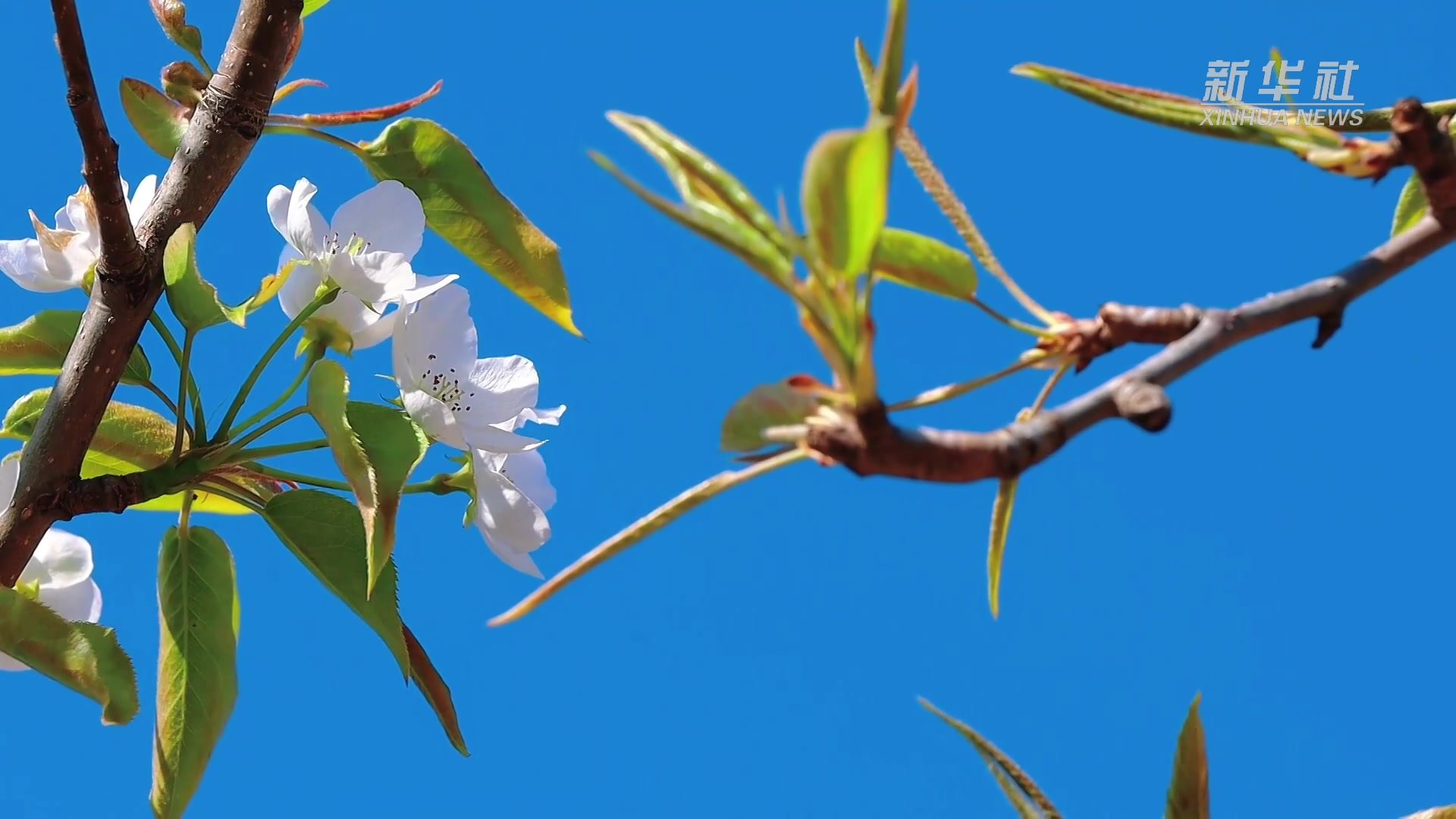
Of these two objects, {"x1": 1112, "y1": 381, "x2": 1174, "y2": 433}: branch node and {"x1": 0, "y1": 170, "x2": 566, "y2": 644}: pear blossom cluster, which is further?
{"x1": 0, "y1": 170, "x2": 566, "y2": 644}: pear blossom cluster

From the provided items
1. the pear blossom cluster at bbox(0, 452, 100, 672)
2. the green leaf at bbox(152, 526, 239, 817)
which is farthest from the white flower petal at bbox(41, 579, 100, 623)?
the green leaf at bbox(152, 526, 239, 817)

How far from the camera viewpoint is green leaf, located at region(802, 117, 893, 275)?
0.95 ft

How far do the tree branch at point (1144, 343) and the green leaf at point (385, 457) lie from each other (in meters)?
0.31

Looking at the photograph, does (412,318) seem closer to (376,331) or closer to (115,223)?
(376,331)

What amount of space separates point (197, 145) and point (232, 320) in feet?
0.31

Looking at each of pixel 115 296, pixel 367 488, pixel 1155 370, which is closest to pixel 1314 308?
pixel 1155 370

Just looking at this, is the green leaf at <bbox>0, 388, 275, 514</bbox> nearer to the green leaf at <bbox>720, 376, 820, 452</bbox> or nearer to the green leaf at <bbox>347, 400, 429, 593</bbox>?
the green leaf at <bbox>347, 400, 429, 593</bbox>

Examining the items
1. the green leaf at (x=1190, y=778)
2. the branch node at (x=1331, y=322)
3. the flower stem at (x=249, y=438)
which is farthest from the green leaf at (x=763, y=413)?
the flower stem at (x=249, y=438)

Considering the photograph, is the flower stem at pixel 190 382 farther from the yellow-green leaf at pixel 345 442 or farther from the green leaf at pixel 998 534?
the green leaf at pixel 998 534

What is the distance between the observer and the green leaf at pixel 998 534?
1.47 feet

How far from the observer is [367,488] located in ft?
1.91

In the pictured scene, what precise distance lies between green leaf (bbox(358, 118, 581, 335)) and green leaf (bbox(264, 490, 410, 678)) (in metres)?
0.15

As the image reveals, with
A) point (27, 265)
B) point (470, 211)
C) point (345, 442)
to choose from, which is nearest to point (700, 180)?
point (345, 442)

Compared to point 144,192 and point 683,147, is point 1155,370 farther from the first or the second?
point 144,192
